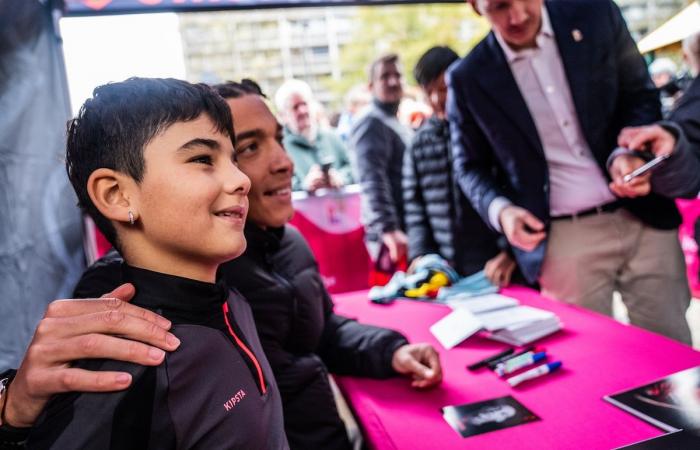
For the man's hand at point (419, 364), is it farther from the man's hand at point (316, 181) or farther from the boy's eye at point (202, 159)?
the man's hand at point (316, 181)

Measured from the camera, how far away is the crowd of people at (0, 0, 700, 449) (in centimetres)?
77

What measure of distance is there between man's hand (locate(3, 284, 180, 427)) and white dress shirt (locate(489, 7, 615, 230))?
148 centimetres

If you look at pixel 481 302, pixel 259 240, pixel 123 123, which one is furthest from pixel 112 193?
pixel 481 302

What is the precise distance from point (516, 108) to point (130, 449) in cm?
175

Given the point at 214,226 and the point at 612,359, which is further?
the point at 612,359

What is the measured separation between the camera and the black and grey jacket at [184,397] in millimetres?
696

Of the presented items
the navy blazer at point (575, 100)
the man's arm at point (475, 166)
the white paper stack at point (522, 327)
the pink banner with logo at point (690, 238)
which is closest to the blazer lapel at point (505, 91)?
the navy blazer at point (575, 100)

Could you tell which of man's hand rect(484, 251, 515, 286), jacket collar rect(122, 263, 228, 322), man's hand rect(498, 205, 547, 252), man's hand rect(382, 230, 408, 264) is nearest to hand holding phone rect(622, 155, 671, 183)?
man's hand rect(498, 205, 547, 252)

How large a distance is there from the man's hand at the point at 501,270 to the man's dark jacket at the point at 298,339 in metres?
0.82

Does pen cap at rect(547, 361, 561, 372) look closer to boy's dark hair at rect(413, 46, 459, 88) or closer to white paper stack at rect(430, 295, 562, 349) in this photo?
white paper stack at rect(430, 295, 562, 349)

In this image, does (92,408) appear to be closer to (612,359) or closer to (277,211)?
(277,211)

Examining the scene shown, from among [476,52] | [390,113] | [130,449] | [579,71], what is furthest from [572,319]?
[390,113]

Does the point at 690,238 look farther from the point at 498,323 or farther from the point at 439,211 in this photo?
the point at 498,323

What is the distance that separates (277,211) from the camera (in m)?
1.46
